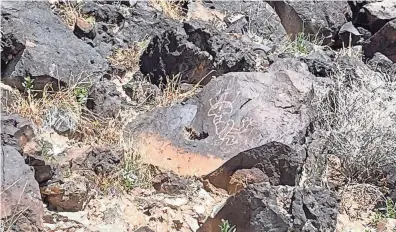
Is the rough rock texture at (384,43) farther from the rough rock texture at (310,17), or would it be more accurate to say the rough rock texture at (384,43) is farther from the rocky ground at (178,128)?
the rough rock texture at (310,17)

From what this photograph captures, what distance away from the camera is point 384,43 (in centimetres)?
622

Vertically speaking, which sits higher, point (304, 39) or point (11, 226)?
point (11, 226)

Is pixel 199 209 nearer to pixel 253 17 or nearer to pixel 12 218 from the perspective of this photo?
pixel 12 218

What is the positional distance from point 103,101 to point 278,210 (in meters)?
1.71

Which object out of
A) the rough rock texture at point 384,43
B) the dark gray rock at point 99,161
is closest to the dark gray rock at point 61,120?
the dark gray rock at point 99,161

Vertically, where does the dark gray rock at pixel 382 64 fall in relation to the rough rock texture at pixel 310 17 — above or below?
above

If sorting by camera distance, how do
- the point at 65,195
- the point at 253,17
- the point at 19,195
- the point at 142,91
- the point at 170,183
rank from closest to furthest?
1. the point at 19,195
2. the point at 65,195
3. the point at 170,183
4. the point at 142,91
5. the point at 253,17

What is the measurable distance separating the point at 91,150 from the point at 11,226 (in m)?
0.94

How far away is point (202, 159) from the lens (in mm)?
3988

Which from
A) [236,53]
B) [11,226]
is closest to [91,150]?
[11,226]

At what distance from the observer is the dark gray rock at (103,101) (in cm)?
444

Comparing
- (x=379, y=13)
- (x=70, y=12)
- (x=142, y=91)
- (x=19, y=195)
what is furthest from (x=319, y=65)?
(x=19, y=195)

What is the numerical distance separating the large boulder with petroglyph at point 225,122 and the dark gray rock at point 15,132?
70 cm

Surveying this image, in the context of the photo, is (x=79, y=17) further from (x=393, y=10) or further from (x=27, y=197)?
(x=393, y=10)
